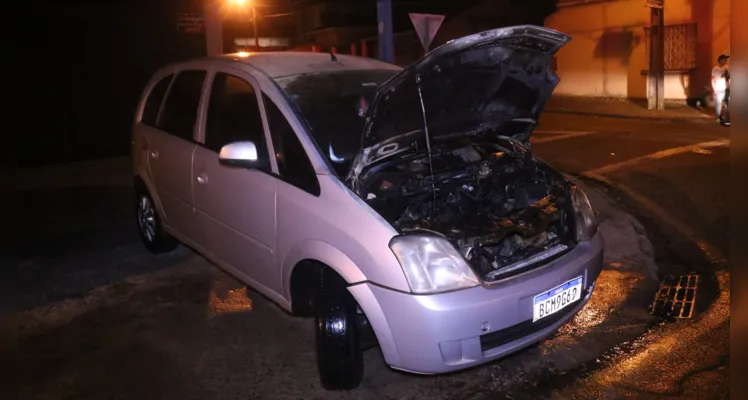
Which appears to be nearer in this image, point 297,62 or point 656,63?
point 297,62

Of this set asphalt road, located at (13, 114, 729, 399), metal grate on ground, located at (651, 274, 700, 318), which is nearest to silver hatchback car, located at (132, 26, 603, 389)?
asphalt road, located at (13, 114, 729, 399)

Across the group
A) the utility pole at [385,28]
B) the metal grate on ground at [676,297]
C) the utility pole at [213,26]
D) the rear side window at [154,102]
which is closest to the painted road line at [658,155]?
the utility pole at [385,28]

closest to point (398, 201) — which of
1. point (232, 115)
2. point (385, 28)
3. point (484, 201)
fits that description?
point (484, 201)

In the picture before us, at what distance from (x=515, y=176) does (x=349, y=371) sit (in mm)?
1639

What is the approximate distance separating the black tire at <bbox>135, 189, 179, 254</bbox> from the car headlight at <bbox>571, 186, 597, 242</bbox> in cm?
352

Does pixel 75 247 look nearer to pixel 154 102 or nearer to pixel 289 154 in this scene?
pixel 154 102

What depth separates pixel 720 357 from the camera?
4129 mm

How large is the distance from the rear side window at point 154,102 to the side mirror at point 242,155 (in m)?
1.96

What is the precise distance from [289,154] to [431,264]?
120cm

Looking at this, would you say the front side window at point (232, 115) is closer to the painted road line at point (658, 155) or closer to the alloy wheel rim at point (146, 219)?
the alloy wheel rim at point (146, 219)

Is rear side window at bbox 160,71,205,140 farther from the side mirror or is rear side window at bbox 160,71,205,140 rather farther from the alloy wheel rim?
the side mirror

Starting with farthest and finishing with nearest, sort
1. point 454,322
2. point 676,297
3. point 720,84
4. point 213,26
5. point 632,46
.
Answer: point 632,46, point 720,84, point 213,26, point 676,297, point 454,322

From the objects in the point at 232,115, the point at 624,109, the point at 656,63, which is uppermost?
the point at 656,63

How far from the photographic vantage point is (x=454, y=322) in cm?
336
